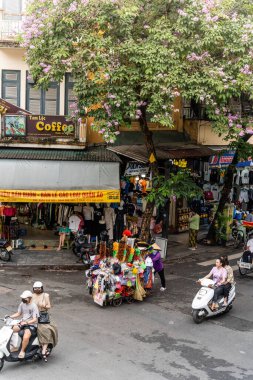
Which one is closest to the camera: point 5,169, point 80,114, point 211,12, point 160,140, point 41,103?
point 211,12

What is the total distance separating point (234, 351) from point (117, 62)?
8651mm

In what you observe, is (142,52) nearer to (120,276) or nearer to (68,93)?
(68,93)

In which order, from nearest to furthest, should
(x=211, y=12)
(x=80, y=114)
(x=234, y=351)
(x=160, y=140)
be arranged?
(x=234, y=351) → (x=211, y=12) → (x=80, y=114) → (x=160, y=140)

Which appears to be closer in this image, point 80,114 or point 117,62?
point 117,62

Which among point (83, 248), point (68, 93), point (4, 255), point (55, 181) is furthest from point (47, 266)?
point (68, 93)

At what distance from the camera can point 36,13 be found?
15.2m

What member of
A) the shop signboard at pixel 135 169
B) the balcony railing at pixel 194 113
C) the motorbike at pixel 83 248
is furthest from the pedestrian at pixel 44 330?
the balcony railing at pixel 194 113

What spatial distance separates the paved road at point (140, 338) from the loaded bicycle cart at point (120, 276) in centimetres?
27

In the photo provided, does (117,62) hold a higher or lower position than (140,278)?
higher

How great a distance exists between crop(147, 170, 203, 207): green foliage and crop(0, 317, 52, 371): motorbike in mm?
8082

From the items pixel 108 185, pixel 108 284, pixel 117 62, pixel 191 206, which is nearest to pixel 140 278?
pixel 108 284

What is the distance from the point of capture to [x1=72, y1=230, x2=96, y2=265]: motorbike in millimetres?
16984

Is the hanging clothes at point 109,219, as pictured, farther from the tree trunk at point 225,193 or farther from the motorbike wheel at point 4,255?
the tree trunk at point 225,193

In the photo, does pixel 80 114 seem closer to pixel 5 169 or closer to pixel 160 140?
pixel 5 169
